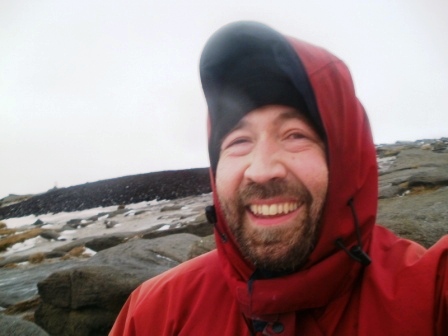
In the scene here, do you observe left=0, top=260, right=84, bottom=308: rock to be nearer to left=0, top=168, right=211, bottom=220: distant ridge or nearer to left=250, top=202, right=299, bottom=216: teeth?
left=250, top=202, right=299, bottom=216: teeth

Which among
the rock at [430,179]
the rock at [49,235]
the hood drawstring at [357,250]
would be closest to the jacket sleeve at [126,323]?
the hood drawstring at [357,250]

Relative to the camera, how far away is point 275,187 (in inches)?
64.1

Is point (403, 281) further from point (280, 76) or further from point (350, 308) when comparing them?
point (280, 76)

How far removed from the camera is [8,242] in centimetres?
1325

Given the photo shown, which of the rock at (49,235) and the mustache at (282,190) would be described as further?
the rock at (49,235)

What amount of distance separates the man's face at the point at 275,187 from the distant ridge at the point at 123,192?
2045 centimetres

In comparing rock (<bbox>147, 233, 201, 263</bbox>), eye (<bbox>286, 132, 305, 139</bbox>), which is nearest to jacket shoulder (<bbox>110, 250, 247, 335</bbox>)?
eye (<bbox>286, 132, 305, 139</bbox>)

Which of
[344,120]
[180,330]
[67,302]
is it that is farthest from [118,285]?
[344,120]

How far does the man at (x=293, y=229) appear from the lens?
1488mm

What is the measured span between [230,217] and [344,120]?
0.75 m

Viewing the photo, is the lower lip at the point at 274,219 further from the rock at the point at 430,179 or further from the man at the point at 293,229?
the rock at the point at 430,179

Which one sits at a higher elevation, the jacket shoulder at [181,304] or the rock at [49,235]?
the jacket shoulder at [181,304]

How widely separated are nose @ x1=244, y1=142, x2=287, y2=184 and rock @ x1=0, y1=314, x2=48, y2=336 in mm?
2728

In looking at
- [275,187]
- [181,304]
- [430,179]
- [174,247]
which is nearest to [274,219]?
[275,187]
